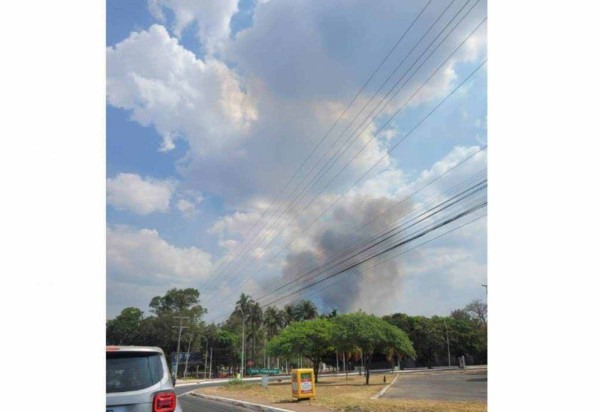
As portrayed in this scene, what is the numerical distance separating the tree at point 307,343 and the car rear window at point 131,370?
35.5ft

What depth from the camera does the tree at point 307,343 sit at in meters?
13.2

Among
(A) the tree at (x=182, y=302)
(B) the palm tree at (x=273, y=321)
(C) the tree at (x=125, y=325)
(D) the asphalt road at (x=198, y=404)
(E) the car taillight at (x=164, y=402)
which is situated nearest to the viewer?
(E) the car taillight at (x=164, y=402)

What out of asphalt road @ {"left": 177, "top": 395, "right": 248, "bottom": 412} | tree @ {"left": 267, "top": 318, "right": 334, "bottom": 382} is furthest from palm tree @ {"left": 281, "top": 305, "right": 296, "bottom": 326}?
asphalt road @ {"left": 177, "top": 395, "right": 248, "bottom": 412}

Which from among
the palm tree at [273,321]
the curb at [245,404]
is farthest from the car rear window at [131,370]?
the palm tree at [273,321]

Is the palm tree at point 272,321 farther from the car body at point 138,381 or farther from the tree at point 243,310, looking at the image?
the car body at point 138,381

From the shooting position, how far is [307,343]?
523 inches

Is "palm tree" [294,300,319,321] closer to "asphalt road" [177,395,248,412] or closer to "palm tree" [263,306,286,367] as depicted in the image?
"palm tree" [263,306,286,367]

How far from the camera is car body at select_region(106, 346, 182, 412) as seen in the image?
7.88ft
